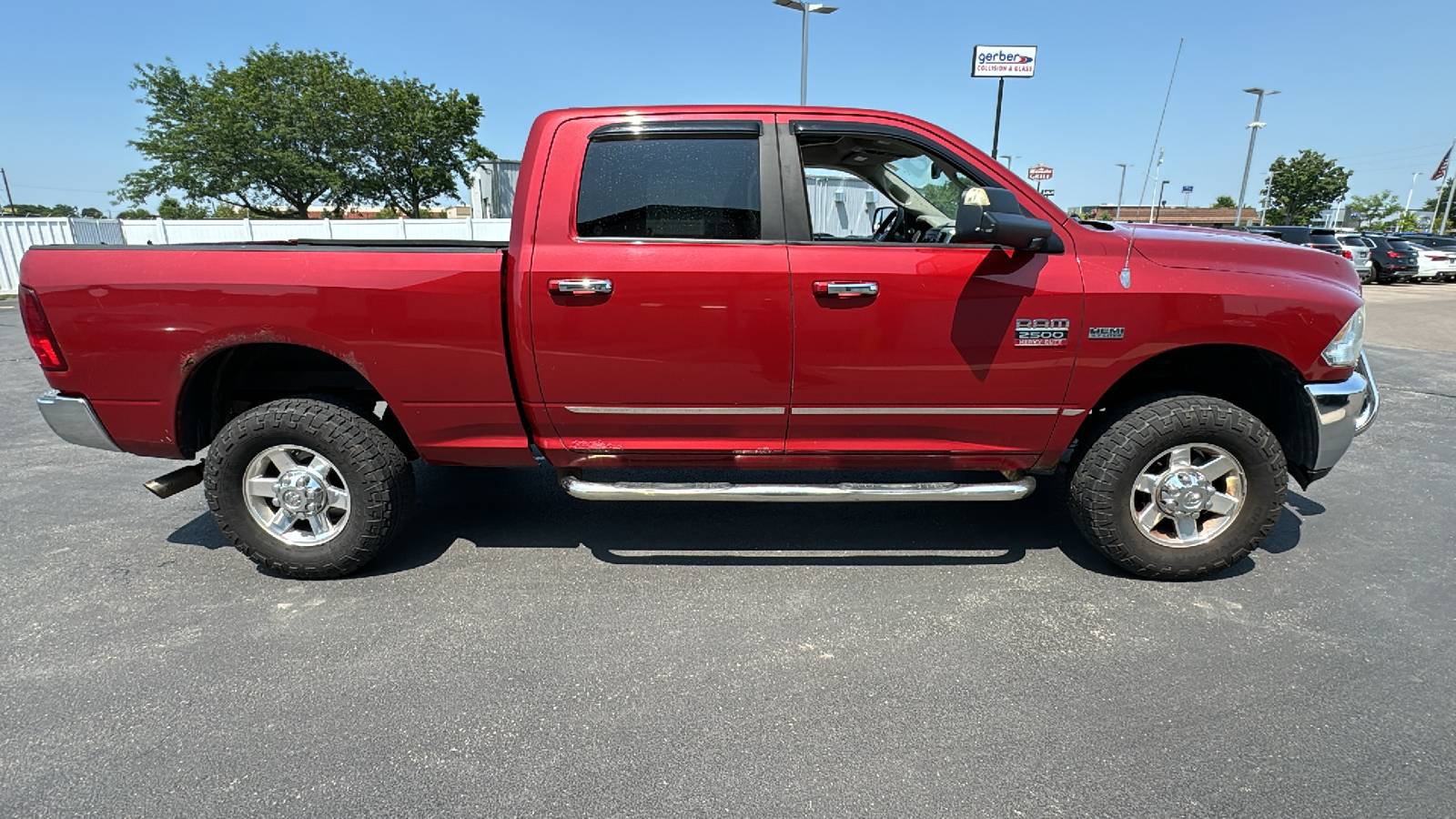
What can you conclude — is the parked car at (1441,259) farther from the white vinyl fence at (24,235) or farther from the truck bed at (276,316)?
the white vinyl fence at (24,235)

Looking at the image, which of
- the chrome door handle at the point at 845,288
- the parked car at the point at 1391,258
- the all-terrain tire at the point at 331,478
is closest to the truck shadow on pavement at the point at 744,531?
the all-terrain tire at the point at 331,478

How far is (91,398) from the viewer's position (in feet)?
9.62

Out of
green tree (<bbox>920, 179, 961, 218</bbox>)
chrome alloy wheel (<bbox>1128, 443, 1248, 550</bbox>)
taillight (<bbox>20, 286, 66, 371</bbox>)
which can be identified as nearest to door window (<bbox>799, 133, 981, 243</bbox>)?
green tree (<bbox>920, 179, 961, 218</bbox>)

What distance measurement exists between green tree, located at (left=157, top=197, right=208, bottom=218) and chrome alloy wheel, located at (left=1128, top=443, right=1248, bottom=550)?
→ 152 feet

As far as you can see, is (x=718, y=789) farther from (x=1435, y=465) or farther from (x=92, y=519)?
(x=1435, y=465)

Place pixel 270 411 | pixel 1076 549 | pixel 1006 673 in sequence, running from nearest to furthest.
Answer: pixel 1006 673 → pixel 270 411 → pixel 1076 549

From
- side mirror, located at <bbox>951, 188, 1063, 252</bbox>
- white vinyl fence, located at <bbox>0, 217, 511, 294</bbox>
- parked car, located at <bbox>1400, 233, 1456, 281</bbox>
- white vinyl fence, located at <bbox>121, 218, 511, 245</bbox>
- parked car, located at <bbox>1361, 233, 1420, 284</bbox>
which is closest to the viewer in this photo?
side mirror, located at <bbox>951, 188, 1063, 252</bbox>

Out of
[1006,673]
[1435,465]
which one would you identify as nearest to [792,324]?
[1006,673]

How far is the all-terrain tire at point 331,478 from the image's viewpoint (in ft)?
9.71

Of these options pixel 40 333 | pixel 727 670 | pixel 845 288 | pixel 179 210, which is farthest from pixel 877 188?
pixel 179 210

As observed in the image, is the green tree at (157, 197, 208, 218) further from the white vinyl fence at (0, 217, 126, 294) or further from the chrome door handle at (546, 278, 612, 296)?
the chrome door handle at (546, 278, 612, 296)

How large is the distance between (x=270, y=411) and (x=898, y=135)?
290cm

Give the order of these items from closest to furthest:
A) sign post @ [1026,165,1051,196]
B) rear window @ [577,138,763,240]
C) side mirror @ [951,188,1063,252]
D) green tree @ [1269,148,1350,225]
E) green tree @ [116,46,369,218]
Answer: side mirror @ [951,188,1063,252] < rear window @ [577,138,763,240] < sign post @ [1026,165,1051,196] < green tree @ [116,46,369,218] < green tree @ [1269,148,1350,225]

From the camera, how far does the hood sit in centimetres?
282
